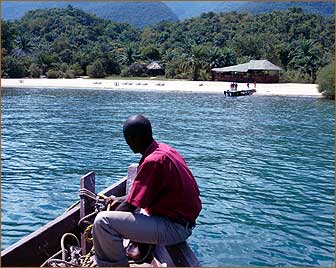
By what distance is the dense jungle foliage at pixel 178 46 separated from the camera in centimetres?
7375

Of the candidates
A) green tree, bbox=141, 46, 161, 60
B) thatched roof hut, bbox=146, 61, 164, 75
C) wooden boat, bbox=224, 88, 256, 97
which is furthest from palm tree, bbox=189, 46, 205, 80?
wooden boat, bbox=224, 88, 256, 97

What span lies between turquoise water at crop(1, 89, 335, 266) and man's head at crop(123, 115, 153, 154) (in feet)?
15.8

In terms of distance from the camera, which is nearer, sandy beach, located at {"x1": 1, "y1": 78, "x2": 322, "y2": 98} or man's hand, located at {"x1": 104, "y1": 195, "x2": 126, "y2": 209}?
man's hand, located at {"x1": 104, "y1": 195, "x2": 126, "y2": 209}

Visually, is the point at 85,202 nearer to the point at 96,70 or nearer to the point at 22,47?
the point at 96,70

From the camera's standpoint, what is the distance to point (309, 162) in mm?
17938

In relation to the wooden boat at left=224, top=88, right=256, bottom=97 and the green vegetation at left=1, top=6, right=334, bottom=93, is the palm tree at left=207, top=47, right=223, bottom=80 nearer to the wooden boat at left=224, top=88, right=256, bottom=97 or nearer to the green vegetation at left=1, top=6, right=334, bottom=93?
the green vegetation at left=1, top=6, right=334, bottom=93

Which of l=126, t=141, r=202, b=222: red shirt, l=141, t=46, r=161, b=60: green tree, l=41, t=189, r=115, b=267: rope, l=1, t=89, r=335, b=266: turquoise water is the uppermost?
l=141, t=46, r=161, b=60: green tree

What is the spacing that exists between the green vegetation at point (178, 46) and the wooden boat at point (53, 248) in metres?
63.1

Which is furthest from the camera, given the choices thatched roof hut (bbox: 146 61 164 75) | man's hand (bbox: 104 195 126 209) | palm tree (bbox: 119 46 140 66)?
palm tree (bbox: 119 46 140 66)

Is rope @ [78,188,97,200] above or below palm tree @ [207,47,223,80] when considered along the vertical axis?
below

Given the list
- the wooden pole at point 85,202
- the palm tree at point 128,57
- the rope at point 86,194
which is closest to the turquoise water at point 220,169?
the wooden pole at point 85,202

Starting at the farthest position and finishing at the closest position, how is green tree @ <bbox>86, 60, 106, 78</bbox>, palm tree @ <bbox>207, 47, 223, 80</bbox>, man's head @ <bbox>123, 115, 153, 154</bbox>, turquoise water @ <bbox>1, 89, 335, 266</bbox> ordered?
green tree @ <bbox>86, 60, 106, 78</bbox>
palm tree @ <bbox>207, 47, 223, 80</bbox>
turquoise water @ <bbox>1, 89, 335, 266</bbox>
man's head @ <bbox>123, 115, 153, 154</bbox>

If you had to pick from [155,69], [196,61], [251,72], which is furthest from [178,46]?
[251,72]

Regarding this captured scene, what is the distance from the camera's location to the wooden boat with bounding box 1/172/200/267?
15.2 feet
